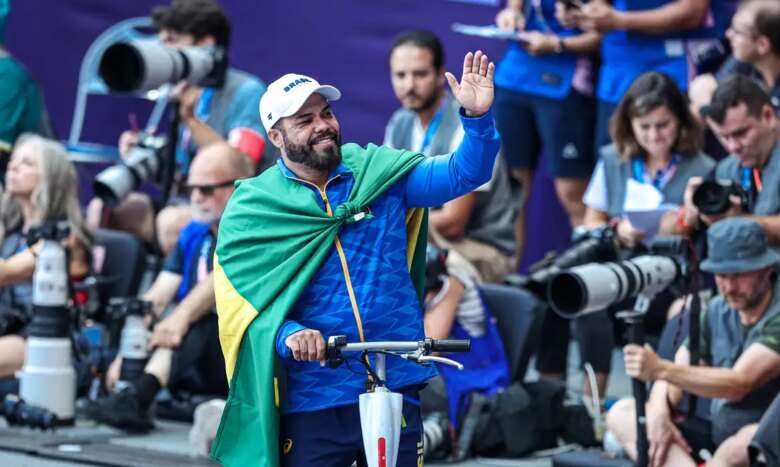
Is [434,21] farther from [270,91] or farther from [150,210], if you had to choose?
[270,91]

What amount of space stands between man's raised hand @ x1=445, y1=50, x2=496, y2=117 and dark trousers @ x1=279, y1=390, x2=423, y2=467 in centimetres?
87

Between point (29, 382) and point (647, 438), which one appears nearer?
point (647, 438)

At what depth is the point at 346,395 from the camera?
4.64 m

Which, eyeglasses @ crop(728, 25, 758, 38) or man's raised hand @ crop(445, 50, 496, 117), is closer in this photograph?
man's raised hand @ crop(445, 50, 496, 117)

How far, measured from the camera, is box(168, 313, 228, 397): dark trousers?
7574 millimetres

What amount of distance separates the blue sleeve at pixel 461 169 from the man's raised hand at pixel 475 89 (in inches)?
1.4

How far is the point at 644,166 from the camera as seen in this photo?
741 cm

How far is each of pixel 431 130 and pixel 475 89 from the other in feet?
10.8

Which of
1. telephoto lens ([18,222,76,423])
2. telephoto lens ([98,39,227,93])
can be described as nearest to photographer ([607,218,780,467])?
telephoto lens ([18,222,76,423])

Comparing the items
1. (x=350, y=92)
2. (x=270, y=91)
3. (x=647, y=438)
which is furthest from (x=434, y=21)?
(x=270, y=91)

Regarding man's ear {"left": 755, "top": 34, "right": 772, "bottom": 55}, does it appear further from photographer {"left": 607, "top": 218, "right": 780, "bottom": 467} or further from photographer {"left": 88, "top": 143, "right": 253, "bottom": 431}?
photographer {"left": 88, "top": 143, "right": 253, "bottom": 431}

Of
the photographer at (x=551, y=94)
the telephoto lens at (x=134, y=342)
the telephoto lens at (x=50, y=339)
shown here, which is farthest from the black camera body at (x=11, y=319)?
the photographer at (x=551, y=94)

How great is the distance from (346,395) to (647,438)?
1.86 m

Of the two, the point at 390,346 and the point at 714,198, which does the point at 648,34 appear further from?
the point at 390,346
